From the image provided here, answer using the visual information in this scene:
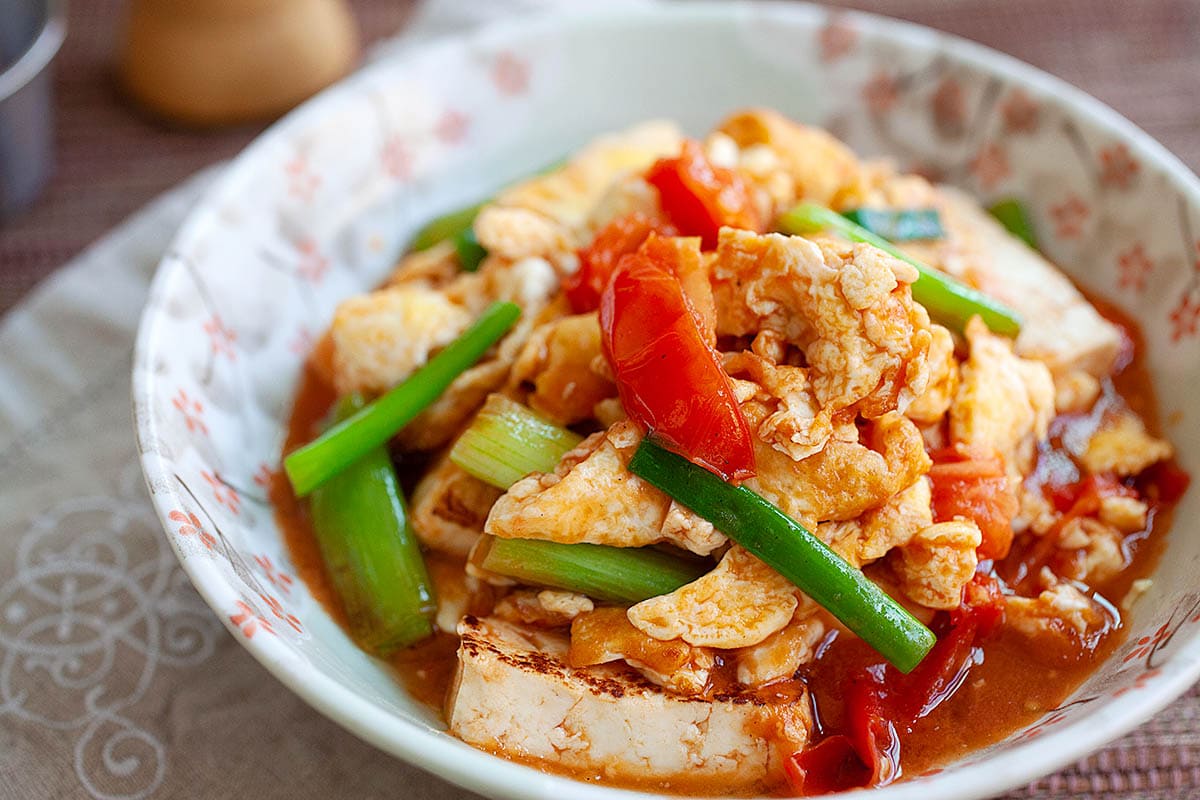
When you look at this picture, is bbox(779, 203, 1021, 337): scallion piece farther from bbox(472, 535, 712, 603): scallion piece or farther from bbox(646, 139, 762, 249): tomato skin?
bbox(472, 535, 712, 603): scallion piece

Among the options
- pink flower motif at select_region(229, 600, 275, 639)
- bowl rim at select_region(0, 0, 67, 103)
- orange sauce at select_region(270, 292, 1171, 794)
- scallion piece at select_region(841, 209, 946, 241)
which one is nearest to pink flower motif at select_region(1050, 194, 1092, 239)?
scallion piece at select_region(841, 209, 946, 241)

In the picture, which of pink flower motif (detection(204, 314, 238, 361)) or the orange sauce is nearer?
the orange sauce

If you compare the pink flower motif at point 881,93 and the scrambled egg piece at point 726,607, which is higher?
the pink flower motif at point 881,93

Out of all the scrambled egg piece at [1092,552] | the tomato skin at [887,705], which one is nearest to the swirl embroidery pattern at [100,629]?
the tomato skin at [887,705]

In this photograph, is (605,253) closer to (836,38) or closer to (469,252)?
(469,252)

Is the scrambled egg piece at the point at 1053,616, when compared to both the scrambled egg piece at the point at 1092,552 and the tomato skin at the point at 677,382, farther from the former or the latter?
the tomato skin at the point at 677,382

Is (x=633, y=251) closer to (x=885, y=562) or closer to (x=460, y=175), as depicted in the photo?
(x=885, y=562)
